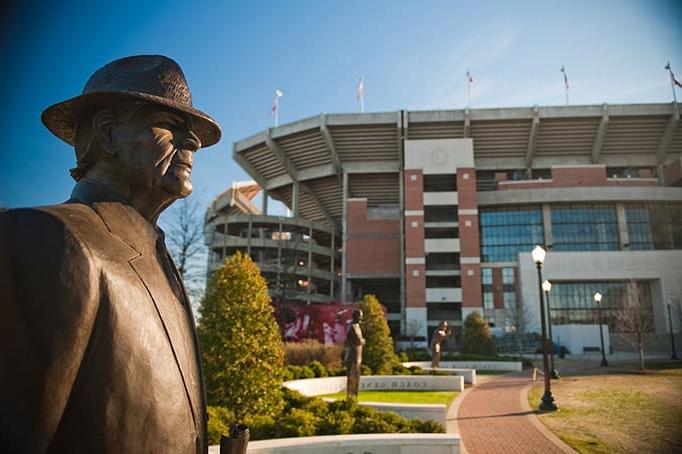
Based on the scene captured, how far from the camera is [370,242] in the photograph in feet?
190

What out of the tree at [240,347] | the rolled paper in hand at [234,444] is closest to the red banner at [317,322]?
the tree at [240,347]

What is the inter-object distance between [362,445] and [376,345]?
45.2 ft

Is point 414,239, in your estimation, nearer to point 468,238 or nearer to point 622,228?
point 468,238

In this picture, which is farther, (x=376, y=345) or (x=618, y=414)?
(x=376, y=345)

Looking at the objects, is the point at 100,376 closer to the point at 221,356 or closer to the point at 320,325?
the point at 221,356

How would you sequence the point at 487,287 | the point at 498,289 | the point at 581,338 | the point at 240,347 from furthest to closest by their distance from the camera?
the point at 487,287
the point at 498,289
the point at 581,338
the point at 240,347

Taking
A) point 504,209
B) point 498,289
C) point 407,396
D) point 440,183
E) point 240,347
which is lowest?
point 407,396

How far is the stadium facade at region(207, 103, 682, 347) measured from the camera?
5191 centimetres

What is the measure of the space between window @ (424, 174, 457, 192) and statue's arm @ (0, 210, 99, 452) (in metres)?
56.6

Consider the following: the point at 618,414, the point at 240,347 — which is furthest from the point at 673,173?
the point at 240,347

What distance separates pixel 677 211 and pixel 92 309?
6857 cm

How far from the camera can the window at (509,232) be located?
56.5 meters

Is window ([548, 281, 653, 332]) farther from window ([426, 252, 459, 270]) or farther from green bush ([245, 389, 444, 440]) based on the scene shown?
green bush ([245, 389, 444, 440])

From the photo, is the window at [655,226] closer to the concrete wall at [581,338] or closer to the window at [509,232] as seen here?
the window at [509,232]
